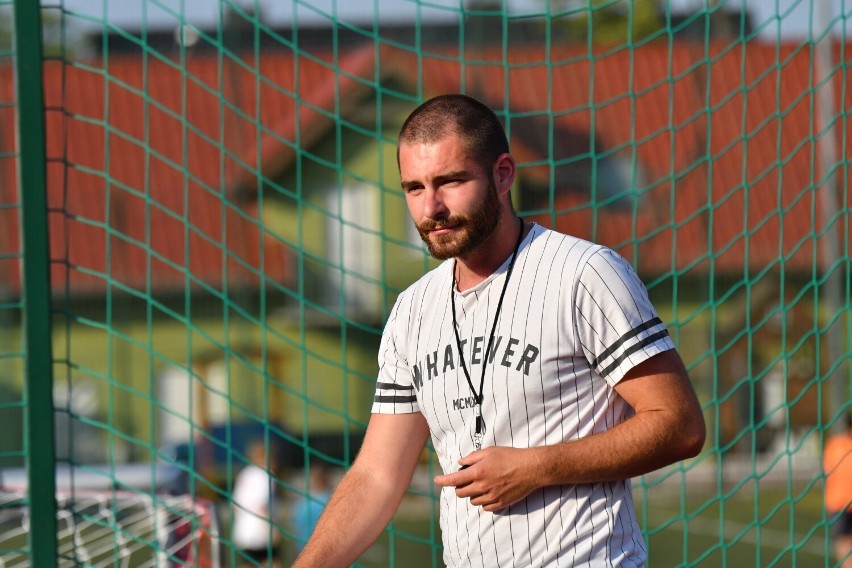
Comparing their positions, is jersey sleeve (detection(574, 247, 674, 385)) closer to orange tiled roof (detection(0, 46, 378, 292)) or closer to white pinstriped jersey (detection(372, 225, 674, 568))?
white pinstriped jersey (detection(372, 225, 674, 568))

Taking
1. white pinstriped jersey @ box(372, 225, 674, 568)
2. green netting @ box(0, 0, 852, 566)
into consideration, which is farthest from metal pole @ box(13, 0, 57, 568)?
green netting @ box(0, 0, 852, 566)

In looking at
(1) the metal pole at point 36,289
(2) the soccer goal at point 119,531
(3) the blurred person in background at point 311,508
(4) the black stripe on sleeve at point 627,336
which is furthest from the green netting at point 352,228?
(4) the black stripe on sleeve at point 627,336

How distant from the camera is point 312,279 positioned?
2186cm

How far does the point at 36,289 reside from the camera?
316 centimetres

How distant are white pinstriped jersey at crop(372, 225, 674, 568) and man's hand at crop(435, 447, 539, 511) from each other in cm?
11

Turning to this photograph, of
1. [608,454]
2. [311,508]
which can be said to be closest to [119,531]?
[608,454]

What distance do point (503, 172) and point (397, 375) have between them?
0.54 meters

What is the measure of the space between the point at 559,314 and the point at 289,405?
1884 cm

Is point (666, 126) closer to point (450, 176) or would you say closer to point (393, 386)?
point (393, 386)

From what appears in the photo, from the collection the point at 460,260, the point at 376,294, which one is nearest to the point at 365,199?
the point at 376,294

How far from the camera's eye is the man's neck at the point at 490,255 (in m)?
2.39

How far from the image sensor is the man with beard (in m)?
2.21

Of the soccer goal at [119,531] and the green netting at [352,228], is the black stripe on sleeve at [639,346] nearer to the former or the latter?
the soccer goal at [119,531]

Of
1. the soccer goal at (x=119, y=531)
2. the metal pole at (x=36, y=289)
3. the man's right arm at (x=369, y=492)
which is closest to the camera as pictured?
the man's right arm at (x=369, y=492)
